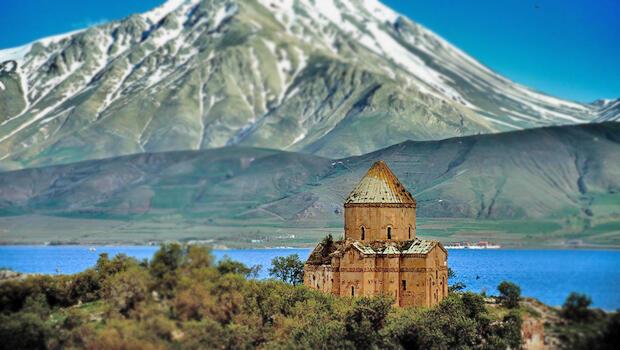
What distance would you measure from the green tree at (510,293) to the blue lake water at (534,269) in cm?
41

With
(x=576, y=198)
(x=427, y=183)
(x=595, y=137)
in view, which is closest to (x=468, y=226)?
(x=576, y=198)

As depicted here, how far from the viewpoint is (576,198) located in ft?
298

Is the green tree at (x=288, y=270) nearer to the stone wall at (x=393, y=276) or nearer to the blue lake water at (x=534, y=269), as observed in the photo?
the blue lake water at (x=534, y=269)

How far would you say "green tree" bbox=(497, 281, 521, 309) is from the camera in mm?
60078

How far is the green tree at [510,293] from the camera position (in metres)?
60.1

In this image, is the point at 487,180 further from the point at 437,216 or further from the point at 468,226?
the point at 468,226

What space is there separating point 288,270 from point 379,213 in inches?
400

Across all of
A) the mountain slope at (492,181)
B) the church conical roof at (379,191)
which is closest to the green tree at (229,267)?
the church conical roof at (379,191)

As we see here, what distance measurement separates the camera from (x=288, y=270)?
83688 mm

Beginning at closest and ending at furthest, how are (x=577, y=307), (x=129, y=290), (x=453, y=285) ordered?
(x=577, y=307) < (x=129, y=290) < (x=453, y=285)

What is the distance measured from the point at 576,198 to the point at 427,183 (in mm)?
49607

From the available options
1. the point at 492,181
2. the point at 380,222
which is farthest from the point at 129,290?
the point at 492,181

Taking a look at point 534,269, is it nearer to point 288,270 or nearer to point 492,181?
point 288,270

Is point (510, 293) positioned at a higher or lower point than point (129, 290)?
higher
